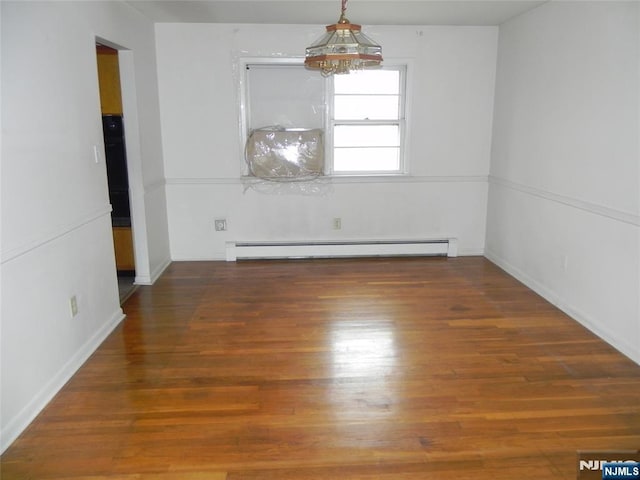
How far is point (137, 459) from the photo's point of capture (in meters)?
2.05

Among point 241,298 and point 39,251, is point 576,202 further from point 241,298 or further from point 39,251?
point 39,251

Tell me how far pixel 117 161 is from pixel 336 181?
2.07m

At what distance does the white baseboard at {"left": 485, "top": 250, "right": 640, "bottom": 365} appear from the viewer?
2.91 meters

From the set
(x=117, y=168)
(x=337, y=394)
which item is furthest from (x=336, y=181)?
(x=337, y=394)

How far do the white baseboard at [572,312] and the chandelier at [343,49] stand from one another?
225cm

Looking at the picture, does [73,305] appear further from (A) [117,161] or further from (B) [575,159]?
(B) [575,159]

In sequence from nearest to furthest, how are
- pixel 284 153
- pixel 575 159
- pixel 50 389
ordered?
pixel 50 389 < pixel 575 159 < pixel 284 153

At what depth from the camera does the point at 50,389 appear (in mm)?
2498

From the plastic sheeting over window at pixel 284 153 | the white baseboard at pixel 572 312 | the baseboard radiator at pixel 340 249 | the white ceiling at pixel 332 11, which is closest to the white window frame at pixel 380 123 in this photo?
the plastic sheeting over window at pixel 284 153

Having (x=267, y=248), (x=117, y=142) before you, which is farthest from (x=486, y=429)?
(x=117, y=142)

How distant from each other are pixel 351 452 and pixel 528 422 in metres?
0.87

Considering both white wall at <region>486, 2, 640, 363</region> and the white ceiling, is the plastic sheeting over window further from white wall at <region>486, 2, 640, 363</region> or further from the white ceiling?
white wall at <region>486, 2, 640, 363</region>

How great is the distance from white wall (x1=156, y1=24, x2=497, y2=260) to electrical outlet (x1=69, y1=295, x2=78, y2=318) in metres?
2.17

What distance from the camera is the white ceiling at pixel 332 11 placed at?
3758 millimetres
